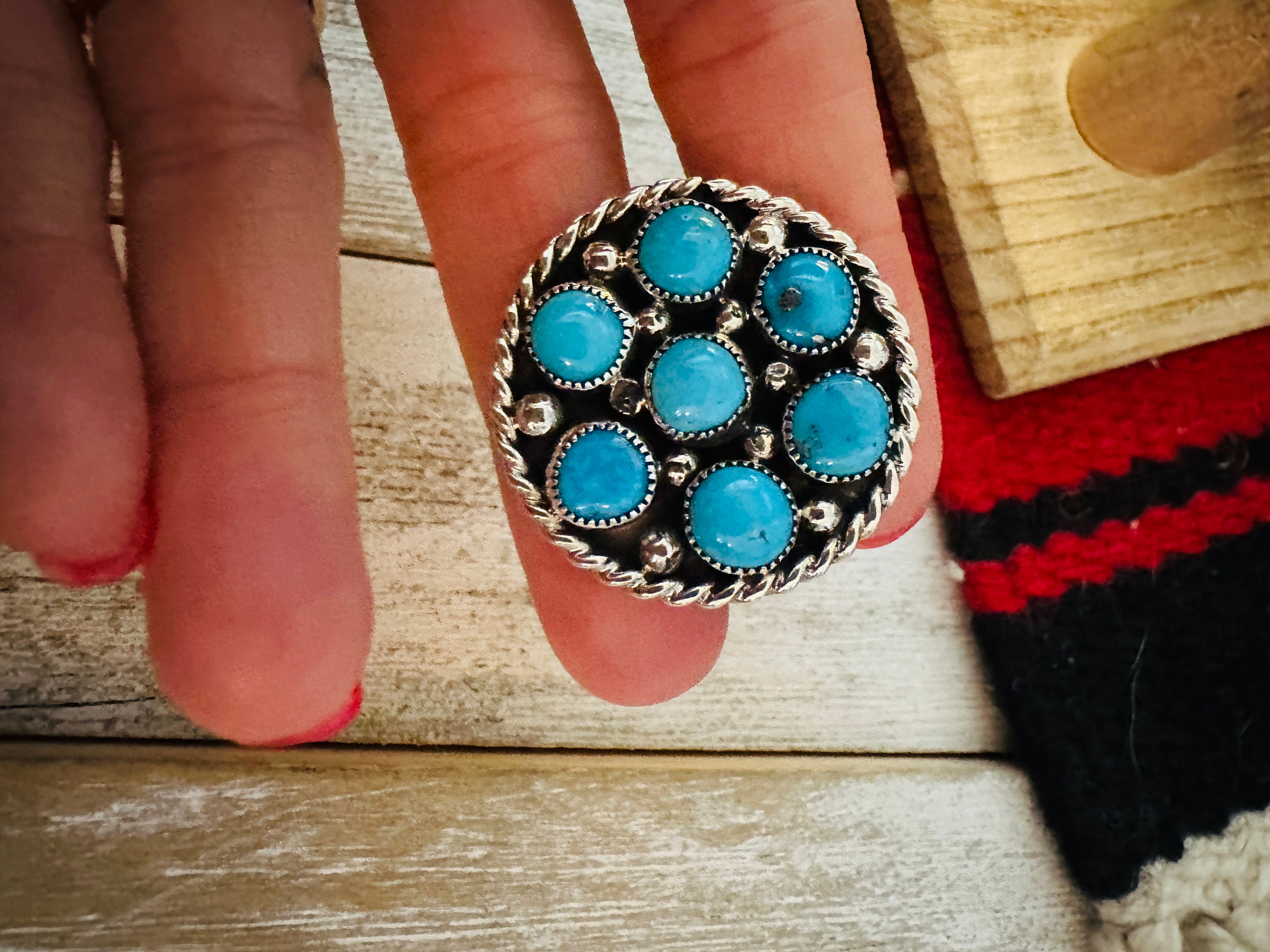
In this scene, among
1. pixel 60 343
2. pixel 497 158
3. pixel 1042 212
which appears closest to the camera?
pixel 60 343

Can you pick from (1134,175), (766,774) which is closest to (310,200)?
(766,774)

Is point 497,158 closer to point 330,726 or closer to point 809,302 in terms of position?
point 809,302

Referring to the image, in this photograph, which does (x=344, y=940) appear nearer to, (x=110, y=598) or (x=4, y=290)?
(x=110, y=598)

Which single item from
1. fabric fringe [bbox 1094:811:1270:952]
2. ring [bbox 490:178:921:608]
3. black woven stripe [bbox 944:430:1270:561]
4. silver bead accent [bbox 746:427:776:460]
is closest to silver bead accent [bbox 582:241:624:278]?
ring [bbox 490:178:921:608]

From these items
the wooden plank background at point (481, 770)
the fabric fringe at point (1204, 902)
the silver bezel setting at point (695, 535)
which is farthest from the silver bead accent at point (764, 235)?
the fabric fringe at point (1204, 902)

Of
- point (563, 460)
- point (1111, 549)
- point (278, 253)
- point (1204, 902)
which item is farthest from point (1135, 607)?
point (278, 253)

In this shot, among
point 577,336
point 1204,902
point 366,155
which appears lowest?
point 1204,902

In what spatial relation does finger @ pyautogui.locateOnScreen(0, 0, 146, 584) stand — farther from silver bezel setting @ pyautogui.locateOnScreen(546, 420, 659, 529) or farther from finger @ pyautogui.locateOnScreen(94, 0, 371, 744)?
silver bezel setting @ pyautogui.locateOnScreen(546, 420, 659, 529)
